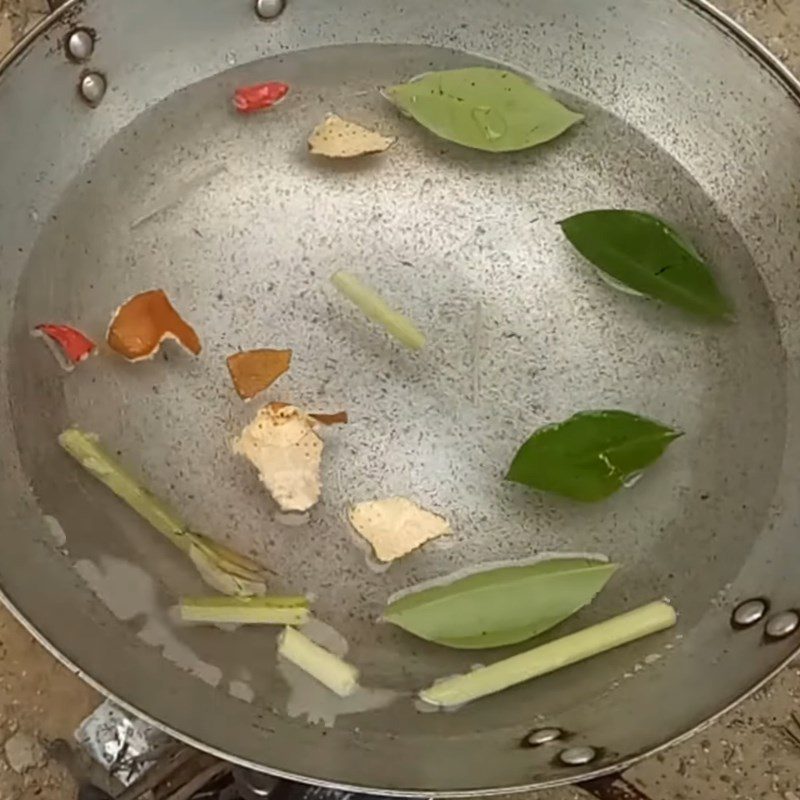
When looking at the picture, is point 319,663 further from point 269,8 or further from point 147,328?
point 269,8

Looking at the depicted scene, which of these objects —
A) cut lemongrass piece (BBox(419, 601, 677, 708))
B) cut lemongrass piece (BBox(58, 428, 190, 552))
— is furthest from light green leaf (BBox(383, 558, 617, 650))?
cut lemongrass piece (BBox(58, 428, 190, 552))

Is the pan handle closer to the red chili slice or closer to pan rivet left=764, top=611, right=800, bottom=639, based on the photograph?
A: pan rivet left=764, top=611, right=800, bottom=639

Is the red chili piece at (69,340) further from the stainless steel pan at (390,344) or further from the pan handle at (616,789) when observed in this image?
the pan handle at (616,789)

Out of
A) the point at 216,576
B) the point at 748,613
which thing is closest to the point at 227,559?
the point at 216,576

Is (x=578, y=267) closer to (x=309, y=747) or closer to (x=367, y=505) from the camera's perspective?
(x=367, y=505)

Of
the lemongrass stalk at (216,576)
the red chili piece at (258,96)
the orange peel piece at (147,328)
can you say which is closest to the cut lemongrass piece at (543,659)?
the lemongrass stalk at (216,576)

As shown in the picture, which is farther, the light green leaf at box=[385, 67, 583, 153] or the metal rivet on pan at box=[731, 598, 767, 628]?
the light green leaf at box=[385, 67, 583, 153]

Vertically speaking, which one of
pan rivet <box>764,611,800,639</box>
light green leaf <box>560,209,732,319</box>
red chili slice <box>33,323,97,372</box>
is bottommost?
red chili slice <box>33,323,97,372</box>
